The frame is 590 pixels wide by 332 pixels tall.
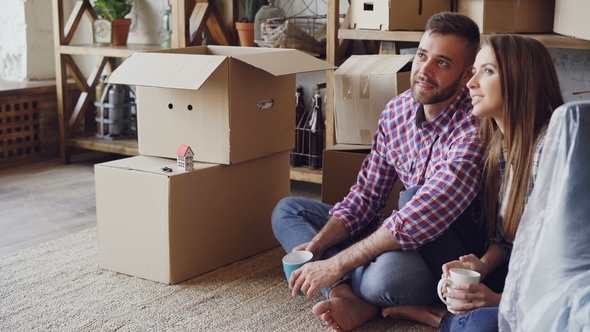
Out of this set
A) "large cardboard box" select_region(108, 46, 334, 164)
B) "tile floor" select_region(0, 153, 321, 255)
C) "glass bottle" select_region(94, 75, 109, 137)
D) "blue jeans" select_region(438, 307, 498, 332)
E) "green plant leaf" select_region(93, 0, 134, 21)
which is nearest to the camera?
"blue jeans" select_region(438, 307, 498, 332)

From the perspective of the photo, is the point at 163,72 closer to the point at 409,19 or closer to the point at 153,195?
the point at 153,195

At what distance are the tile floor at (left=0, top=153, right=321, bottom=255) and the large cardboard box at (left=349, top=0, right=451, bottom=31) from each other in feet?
2.94

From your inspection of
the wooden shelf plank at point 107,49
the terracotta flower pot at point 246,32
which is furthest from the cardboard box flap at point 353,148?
the wooden shelf plank at point 107,49

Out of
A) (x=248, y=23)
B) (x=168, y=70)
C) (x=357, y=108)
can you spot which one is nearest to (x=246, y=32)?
(x=248, y=23)

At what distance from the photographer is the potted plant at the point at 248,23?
10.3 feet

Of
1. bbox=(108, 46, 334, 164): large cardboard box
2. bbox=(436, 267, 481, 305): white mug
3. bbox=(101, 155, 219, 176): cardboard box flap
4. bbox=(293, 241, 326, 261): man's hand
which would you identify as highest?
bbox=(108, 46, 334, 164): large cardboard box

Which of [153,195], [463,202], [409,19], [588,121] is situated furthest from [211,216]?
[588,121]

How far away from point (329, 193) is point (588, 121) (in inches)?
54.7

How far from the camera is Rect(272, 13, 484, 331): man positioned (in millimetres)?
1635

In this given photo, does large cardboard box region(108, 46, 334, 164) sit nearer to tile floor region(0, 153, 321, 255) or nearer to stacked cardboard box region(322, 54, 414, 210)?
stacked cardboard box region(322, 54, 414, 210)

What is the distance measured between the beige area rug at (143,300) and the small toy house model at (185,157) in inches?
13.2

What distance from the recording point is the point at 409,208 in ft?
5.35

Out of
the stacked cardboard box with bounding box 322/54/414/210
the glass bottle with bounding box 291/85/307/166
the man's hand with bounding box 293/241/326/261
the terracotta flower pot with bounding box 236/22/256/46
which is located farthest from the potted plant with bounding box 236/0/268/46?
the man's hand with bounding box 293/241/326/261

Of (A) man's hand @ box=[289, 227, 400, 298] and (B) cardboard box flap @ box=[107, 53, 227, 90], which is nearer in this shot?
(A) man's hand @ box=[289, 227, 400, 298]
